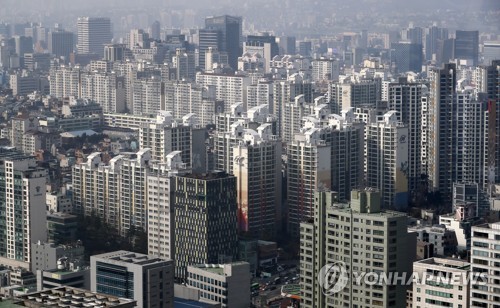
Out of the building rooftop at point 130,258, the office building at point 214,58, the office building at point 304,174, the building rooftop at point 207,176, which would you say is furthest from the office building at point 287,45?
the building rooftop at point 130,258

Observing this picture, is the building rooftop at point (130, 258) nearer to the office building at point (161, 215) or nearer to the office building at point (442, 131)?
the office building at point (161, 215)

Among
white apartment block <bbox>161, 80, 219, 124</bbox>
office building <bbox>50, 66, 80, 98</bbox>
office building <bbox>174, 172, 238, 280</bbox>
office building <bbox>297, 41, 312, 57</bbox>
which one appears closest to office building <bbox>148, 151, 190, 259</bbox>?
office building <bbox>174, 172, 238, 280</bbox>

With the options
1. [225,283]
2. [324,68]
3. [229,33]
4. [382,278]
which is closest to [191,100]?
[324,68]

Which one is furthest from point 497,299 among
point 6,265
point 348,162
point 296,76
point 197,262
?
point 296,76

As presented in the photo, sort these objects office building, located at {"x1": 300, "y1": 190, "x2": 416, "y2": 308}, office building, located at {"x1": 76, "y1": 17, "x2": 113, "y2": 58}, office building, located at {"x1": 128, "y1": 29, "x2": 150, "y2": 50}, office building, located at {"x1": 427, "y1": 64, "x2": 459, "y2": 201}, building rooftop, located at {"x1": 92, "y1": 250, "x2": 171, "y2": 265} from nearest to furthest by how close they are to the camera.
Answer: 1. office building, located at {"x1": 300, "y1": 190, "x2": 416, "y2": 308}
2. building rooftop, located at {"x1": 92, "y1": 250, "x2": 171, "y2": 265}
3. office building, located at {"x1": 427, "y1": 64, "x2": 459, "y2": 201}
4. office building, located at {"x1": 76, "y1": 17, "x2": 113, "y2": 58}
5. office building, located at {"x1": 128, "y1": 29, "x2": 150, "y2": 50}

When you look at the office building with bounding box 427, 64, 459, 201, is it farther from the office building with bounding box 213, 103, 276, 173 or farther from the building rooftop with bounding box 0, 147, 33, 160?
the building rooftop with bounding box 0, 147, 33, 160

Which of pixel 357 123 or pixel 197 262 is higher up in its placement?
pixel 357 123

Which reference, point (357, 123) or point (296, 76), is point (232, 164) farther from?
point (296, 76)
